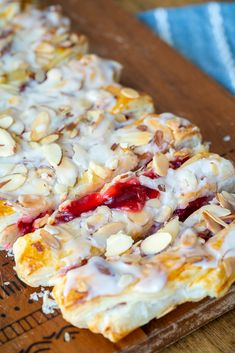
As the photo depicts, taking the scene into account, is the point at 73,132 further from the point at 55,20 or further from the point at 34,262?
the point at 55,20

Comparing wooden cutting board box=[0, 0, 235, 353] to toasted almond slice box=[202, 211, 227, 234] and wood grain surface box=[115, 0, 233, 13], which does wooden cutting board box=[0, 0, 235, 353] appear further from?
wood grain surface box=[115, 0, 233, 13]

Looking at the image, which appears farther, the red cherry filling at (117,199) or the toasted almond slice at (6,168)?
the toasted almond slice at (6,168)

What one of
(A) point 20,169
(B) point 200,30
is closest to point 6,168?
(A) point 20,169

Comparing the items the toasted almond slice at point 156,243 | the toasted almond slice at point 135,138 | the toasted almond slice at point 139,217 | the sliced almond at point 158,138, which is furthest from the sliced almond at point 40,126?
the toasted almond slice at point 156,243

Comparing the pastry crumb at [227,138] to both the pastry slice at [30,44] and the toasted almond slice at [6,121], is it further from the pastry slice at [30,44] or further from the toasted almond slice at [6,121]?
the toasted almond slice at [6,121]

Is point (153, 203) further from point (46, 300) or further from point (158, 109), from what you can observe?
point (158, 109)

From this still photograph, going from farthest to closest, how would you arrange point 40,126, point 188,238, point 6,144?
point 40,126, point 6,144, point 188,238

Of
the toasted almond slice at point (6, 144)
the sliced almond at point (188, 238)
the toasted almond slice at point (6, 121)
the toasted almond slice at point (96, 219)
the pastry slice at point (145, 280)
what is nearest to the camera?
the pastry slice at point (145, 280)

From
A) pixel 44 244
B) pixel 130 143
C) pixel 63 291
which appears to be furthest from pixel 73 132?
pixel 63 291
